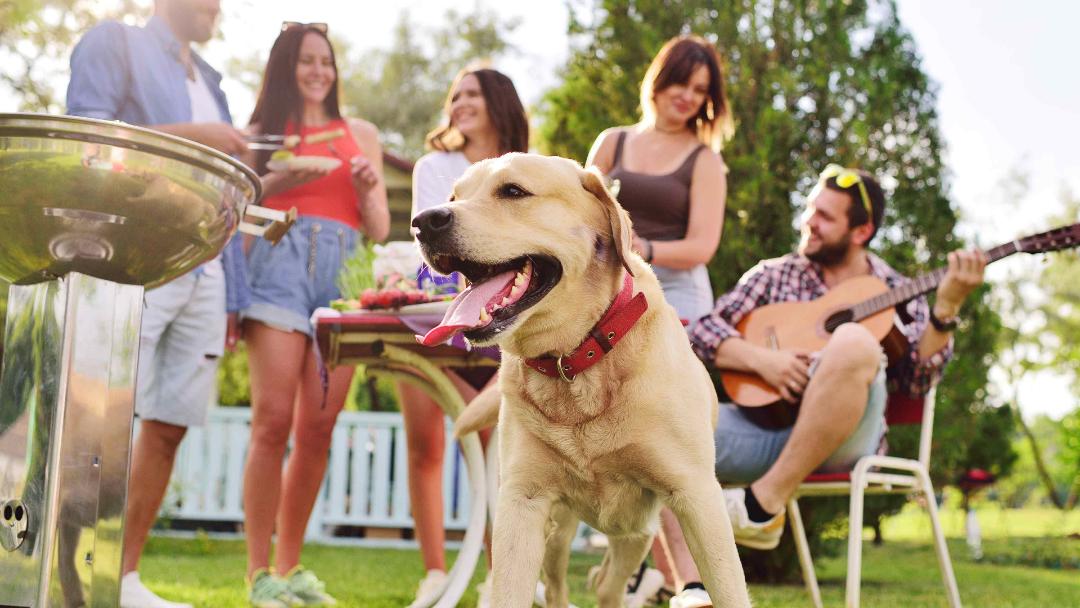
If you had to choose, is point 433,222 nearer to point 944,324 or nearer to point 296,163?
point 296,163

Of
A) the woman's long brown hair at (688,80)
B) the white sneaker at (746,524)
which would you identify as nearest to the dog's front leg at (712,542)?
the white sneaker at (746,524)

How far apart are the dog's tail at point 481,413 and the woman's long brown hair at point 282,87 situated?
172 cm

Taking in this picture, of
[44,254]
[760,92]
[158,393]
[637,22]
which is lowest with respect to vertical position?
[158,393]

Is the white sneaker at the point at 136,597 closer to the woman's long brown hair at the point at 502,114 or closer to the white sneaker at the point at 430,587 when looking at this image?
the white sneaker at the point at 430,587

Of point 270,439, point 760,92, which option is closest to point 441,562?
point 270,439

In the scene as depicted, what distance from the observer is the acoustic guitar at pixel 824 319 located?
3.75 m

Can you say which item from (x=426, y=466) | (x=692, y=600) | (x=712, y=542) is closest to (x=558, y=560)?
(x=692, y=600)

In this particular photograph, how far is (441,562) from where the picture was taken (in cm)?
408

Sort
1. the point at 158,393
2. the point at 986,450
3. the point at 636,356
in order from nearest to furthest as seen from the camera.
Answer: the point at 636,356, the point at 158,393, the point at 986,450

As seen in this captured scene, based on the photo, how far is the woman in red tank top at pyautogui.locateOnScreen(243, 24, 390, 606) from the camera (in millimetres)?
3854

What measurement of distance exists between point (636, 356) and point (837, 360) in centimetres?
140

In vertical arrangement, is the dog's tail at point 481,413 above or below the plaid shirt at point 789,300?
below

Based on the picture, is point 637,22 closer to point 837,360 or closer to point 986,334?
point 986,334

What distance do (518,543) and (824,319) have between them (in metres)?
2.16
